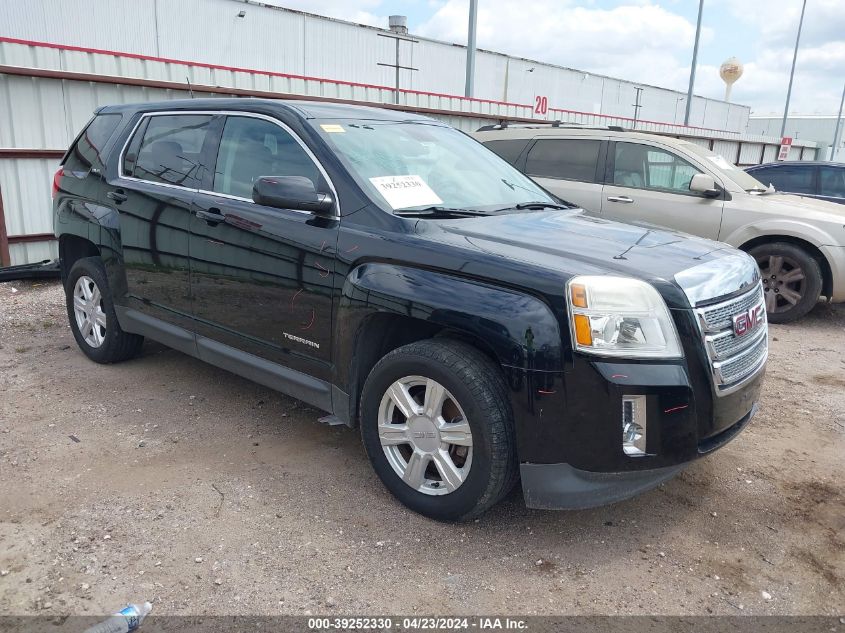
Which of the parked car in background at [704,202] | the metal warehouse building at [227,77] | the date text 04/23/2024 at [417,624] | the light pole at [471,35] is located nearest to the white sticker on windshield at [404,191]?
the date text 04/23/2024 at [417,624]

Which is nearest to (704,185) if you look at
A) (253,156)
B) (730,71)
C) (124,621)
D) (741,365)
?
(741,365)

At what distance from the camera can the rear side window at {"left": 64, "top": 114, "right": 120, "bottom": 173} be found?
15.9 ft

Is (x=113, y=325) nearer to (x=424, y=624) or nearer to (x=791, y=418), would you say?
(x=424, y=624)

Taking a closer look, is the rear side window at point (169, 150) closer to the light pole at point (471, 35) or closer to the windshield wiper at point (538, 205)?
the windshield wiper at point (538, 205)

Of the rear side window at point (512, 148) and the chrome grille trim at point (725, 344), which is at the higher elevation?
the rear side window at point (512, 148)

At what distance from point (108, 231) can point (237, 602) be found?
A: 2955 millimetres

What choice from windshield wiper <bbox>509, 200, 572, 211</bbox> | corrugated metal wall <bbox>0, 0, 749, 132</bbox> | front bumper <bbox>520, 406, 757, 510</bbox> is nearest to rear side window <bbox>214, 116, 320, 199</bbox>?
windshield wiper <bbox>509, 200, 572, 211</bbox>

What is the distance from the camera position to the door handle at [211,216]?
3.82m

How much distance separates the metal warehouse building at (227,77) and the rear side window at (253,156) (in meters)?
5.21

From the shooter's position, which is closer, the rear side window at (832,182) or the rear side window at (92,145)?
the rear side window at (92,145)

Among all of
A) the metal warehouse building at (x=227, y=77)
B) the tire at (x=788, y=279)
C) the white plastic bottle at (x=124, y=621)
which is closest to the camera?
the white plastic bottle at (x=124, y=621)

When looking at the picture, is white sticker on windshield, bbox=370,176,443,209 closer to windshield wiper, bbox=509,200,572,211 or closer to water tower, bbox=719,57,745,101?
windshield wiper, bbox=509,200,572,211

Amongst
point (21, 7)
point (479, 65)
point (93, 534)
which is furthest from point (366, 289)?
point (479, 65)

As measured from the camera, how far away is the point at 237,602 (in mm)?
2570
